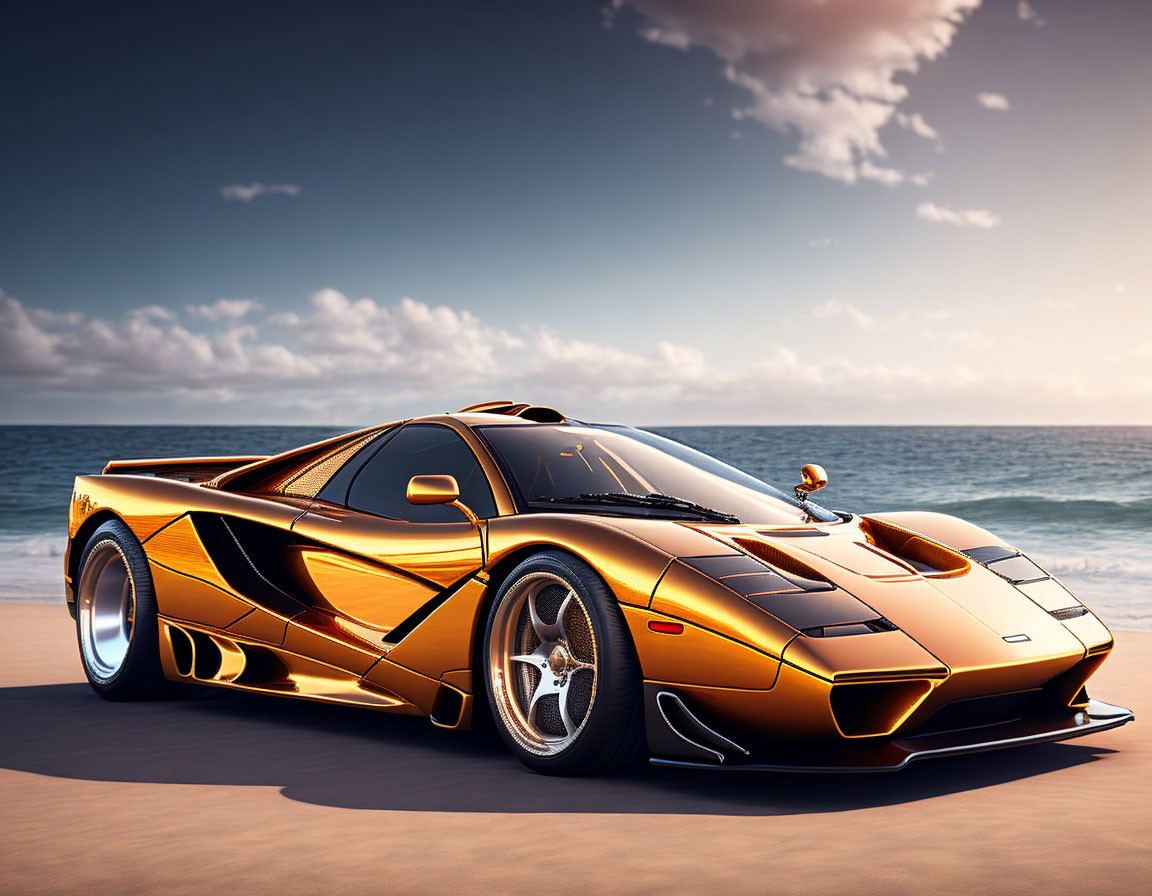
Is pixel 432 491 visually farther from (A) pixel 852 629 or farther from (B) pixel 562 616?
(A) pixel 852 629

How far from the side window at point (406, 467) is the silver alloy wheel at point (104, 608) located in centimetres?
164

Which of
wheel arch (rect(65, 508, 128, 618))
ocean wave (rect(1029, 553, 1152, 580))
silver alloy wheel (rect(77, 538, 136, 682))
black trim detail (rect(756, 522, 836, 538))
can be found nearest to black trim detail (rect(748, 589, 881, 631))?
black trim detail (rect(756, 522, 836, 538))

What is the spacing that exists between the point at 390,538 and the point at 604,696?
4.28ft

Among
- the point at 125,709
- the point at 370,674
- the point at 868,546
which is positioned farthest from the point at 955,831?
the point at 125,709

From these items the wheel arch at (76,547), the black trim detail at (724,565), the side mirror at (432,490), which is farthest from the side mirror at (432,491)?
the wheel arch at (76,547)

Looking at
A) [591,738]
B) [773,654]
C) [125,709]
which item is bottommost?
[125,709]

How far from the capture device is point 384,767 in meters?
4.41

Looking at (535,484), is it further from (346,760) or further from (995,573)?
(995,573)

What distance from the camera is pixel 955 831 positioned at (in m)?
3.40

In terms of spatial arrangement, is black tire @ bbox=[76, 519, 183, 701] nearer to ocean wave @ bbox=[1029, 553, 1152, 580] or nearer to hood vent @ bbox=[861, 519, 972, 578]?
hood vent @ bbox=[861, 519, 972, 578]

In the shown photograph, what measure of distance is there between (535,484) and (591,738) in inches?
45.8

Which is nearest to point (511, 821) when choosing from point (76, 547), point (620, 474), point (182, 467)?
point (620, 474)

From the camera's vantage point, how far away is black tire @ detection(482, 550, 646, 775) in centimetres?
390

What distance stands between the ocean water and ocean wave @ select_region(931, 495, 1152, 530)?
33mm
